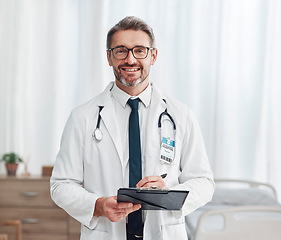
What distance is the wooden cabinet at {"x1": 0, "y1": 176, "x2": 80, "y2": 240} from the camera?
13.9 ft

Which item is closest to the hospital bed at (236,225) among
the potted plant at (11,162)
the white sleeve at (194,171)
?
the white sleeve at (194,171)

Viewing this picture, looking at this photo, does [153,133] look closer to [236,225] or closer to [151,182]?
[151,182]

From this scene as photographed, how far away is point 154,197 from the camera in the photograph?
5.32 feet

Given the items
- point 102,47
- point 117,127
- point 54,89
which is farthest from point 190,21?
point 117,127

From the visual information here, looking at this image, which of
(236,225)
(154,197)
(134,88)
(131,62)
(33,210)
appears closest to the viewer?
(154,197)

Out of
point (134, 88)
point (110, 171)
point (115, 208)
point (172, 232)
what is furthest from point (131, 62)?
point (172, 232)

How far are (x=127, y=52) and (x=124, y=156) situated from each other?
1.27 ft

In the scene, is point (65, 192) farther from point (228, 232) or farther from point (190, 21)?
point (190, 21)

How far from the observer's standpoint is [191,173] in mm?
1881

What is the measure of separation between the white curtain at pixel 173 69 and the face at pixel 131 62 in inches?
109

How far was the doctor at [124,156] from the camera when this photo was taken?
180cm

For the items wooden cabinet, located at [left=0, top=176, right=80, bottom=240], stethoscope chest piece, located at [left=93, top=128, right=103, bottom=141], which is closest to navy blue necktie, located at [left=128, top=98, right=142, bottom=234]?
stethoscope chest piece, located at [left=93, top=128, right=103, bottom=141]

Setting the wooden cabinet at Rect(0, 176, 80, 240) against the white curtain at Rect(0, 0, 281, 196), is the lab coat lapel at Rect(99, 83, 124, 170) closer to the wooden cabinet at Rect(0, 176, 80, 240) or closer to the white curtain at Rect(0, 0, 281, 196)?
the wooden cabinet at Rect(0, 176, 80, 240)

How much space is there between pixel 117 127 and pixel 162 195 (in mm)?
377
